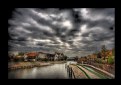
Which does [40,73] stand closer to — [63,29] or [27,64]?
[27,64]

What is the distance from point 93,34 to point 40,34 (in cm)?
82

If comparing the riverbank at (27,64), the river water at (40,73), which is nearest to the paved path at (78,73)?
the river water at (40,73)

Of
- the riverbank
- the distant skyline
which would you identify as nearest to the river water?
the riverbank

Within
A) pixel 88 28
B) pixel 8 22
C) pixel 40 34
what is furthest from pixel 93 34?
pixel 8 22

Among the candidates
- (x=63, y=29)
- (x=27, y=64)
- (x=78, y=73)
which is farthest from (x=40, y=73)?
(x=63, y=29)

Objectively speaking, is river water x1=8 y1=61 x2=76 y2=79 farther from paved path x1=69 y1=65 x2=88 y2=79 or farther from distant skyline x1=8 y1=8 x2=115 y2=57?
distant skyline x1=8 y1=8 x2=115 y2=57

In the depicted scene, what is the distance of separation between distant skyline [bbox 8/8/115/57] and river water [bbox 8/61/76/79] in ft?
0.94

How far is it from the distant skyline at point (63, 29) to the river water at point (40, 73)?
0.29 meters

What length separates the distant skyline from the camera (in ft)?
12.5

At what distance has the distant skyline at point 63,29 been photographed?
3795 mm

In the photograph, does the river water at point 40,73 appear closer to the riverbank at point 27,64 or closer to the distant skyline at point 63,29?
the riverbank at point 27,64

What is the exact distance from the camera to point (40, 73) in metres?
3.85

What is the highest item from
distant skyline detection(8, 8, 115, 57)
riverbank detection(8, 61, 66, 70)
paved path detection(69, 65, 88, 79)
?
distant skyline detection(8, 8, 115, 57)
